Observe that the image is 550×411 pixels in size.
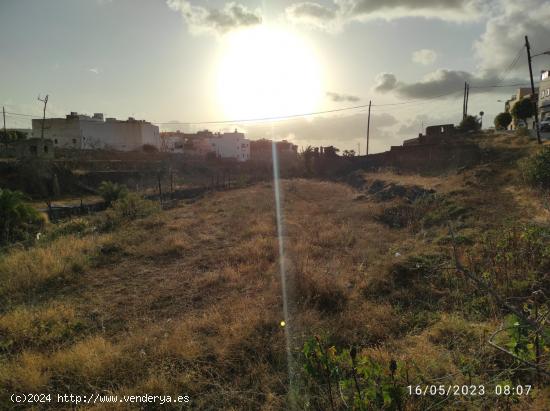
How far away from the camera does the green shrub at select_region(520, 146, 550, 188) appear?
11.7 metres

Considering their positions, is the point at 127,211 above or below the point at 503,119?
below

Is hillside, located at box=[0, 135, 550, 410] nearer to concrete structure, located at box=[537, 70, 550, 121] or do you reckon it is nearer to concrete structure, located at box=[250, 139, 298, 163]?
concrete structure, located at box=[537, 70, 550, 121]

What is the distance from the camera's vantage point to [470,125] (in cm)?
2845

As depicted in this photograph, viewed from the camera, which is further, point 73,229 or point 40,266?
point 73,229

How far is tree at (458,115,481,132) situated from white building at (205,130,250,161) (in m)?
37.0

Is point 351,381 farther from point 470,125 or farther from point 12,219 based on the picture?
point 470,125

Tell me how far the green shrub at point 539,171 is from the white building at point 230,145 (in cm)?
4860

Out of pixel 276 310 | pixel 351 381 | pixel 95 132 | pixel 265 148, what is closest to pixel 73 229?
pixel 276 310

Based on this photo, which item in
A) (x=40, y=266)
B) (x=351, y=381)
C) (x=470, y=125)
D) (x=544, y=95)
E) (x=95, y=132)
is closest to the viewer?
(x=351, y=381)

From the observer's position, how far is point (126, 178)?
3111 centimetres

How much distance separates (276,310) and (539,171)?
12.0m

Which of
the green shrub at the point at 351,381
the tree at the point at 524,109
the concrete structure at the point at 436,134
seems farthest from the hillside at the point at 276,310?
the tree at the point at 524,109

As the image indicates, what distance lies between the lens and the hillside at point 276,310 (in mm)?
3438

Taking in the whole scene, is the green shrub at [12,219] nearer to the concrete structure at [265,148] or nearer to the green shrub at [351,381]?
the green shrub at [351,381]
